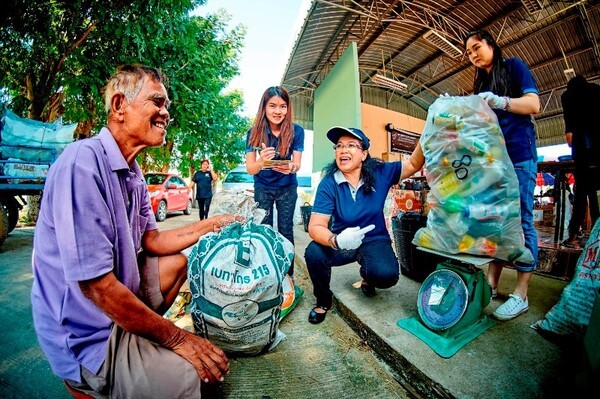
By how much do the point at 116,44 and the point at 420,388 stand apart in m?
6.75

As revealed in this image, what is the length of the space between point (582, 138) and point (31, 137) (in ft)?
26.1

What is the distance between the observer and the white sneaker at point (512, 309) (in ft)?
5.62

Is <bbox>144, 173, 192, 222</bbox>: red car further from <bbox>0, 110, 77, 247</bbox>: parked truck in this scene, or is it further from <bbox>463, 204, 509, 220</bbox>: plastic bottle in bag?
<bbox>463, 204, 509, 220</bbox>: plastic bottle in bag

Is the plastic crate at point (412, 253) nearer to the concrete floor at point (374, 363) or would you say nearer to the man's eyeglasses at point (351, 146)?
the concrete floor at point (374, 363)

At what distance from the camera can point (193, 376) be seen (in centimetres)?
94

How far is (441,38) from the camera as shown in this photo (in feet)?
26.5

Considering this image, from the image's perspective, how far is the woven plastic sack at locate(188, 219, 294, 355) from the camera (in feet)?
4.20

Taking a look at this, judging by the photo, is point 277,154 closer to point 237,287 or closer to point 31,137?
point 237,287

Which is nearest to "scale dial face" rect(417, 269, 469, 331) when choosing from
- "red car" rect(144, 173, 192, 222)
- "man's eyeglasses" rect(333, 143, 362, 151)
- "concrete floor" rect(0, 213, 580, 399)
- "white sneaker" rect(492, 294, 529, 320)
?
"concrete floor" rect(0, 213, 580, 399)

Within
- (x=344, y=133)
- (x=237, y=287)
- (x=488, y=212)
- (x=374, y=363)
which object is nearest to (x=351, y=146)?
(x=344, y=133)

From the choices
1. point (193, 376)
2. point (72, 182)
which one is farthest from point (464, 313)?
point (72, 182)

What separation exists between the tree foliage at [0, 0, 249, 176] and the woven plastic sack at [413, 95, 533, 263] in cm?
491

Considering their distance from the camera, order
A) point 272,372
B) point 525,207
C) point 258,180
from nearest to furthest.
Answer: point 272,372 < point 525,207 < point 258,180

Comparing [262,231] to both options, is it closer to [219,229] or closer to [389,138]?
[219,229]
